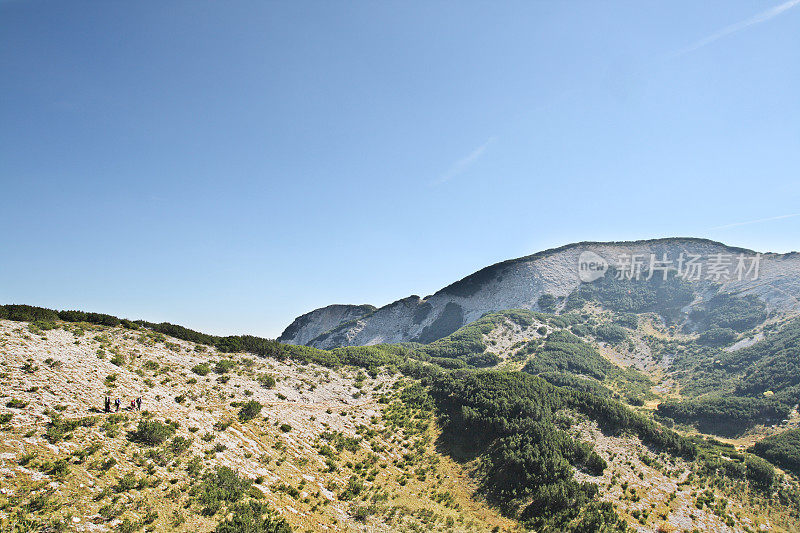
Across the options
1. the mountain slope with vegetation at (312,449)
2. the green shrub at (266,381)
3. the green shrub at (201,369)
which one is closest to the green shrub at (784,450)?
the mountain slope with vegetation at (312,449)

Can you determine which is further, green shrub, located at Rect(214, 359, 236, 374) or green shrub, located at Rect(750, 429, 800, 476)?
green shrub, located at Rect(750, 429, 800, 476)

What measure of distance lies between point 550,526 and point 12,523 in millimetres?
22331

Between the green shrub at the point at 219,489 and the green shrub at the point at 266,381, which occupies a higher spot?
the green shrub at the point at 266,381

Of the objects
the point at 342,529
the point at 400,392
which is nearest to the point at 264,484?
the point at 342,529

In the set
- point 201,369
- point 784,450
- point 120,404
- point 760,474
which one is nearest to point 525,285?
point 784,450

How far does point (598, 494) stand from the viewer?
71.7ft

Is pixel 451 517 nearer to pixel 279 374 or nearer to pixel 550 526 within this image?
pixel 550 526

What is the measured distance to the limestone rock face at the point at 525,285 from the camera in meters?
94.3

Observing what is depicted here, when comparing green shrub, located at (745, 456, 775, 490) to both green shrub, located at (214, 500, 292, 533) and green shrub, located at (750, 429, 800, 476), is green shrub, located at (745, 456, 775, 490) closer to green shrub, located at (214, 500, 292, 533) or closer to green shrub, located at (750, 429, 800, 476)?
green shrub, located at (750, 429, 800, 476)

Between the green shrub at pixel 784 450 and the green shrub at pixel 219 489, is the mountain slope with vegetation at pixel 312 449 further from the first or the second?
the green shrub at pixel 784 450

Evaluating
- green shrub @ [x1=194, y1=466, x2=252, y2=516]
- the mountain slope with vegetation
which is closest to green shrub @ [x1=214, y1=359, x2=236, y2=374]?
the mountain slope with vegetation

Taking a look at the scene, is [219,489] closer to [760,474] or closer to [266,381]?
[266,381]

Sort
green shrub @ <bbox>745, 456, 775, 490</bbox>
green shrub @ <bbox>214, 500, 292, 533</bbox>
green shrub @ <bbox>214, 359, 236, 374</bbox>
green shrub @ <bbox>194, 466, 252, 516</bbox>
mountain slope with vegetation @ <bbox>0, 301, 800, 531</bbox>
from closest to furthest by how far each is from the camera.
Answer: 1. green shrub @ <bbox>214, 500, 292, 533</bbox>
2. mountain slope with vegetation @ <bbox>0, 301, 800, 531</bbox>
3. green shrub @ <bbox>194, 466, 252, 516</bbox>
4. green shrub @ <bbox>745, 456, 775, 490</bbox>
5. green shrub @ <bbox>214, 359, 236, 374</bbox>

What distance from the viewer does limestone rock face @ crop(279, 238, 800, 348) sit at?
94.3m
